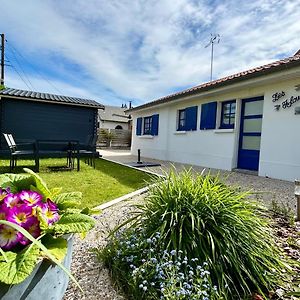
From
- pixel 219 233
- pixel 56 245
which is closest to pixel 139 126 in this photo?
pixel 219 233

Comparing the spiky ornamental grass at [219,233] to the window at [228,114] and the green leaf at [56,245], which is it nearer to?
the green leaf at [56,245]

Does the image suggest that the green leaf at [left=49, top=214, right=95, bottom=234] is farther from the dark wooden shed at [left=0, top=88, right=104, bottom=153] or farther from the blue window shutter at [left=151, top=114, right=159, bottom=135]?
the blue window shutter at [left=151, top=114, right=159, bottom=135]

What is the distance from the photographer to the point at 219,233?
1884 mm

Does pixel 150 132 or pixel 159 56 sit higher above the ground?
pixel 159 56

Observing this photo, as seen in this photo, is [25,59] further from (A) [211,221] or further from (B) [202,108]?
(A) [211,221]

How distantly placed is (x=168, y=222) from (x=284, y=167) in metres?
5.67

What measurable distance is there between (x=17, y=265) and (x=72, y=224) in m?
0.37

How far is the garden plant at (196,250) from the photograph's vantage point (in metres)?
1.60

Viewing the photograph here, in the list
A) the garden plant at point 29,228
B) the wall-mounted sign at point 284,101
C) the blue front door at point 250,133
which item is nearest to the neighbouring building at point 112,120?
the blue front door at point 250,133

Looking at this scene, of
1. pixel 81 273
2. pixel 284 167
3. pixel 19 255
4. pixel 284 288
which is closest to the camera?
pixel 19 255

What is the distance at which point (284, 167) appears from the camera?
6.34 meters

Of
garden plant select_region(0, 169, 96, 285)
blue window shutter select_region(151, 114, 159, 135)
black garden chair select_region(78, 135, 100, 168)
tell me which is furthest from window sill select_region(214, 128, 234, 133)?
garden plant select_region(0, 169, 96, 285)

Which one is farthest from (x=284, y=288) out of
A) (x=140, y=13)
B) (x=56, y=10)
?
(x=56, y=10)

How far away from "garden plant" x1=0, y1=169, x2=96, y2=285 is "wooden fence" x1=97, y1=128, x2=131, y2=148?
70.4ft
